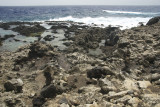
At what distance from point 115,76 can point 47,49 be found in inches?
513

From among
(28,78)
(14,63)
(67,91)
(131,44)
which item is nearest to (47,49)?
(14,63)

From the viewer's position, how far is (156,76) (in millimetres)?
9906

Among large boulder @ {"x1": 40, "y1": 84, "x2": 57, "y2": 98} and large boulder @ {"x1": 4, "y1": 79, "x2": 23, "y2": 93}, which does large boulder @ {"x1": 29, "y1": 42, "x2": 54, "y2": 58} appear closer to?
large boulder @ {"x1": 4, "y1": 79, "x2": 23, "y2": 93}

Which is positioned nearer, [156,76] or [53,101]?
[53,101]

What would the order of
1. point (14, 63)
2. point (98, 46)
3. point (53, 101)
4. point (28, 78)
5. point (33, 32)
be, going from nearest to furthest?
point (53, 101) → point (28, 78) → point (14, 63) → point (98, 46) → point (33, 32)

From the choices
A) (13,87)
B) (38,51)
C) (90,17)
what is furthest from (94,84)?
(90,17)

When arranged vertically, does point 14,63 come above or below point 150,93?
below

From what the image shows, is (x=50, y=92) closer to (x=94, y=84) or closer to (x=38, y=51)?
(x=94, y=84)

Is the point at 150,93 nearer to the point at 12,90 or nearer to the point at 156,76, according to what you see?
the point at 156,76

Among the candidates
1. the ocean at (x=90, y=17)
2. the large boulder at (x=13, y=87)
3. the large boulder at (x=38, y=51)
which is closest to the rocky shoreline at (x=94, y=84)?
the large boulder at (x=13, y=87)

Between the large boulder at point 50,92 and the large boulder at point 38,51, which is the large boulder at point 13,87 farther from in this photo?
the large boulder at point 38,51

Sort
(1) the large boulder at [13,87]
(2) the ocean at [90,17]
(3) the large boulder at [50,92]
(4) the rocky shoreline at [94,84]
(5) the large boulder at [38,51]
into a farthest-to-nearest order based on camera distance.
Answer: (2) the ocean at [90,17] → (5) the large boulder at [38,51] → (1) the large boulder at [13,87] → (3) the large boulder at [50,92] → (4) the rocky shoreline at [94,84]

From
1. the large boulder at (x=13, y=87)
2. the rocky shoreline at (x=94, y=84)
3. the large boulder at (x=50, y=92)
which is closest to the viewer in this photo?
the rocky shoreline at (x=94, y=84)

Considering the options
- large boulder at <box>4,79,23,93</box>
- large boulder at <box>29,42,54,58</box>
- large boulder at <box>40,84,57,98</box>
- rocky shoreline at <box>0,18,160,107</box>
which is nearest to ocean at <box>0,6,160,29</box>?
large boulder at <box>29,42,54,58</box>
